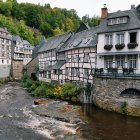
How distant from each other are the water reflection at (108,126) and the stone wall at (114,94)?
3.09 feet

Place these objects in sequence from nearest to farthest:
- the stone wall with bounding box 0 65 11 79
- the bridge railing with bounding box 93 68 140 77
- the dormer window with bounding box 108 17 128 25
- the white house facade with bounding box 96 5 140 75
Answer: the bridge railing with bounding box 93 68 140 77
the white house facade with bounding box 96 5 140 75
the dormer window with bounding box 108 17 128 25
the stone wall with bounding box 0 65 11 79

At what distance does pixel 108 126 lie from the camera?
85.0ft

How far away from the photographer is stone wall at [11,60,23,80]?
242ft

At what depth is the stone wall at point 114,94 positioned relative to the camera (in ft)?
96.4

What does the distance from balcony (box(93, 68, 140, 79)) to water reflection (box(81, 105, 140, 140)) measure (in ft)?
13.9

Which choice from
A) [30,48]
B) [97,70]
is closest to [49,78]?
[97,70]

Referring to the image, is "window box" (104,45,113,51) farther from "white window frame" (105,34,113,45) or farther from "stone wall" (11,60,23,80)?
"stone wall" (11,60,23,80)

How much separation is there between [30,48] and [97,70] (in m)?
56.5

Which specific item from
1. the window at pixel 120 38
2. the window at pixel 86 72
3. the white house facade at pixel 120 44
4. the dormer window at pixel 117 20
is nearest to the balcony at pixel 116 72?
the white house facade at pixel 120 44

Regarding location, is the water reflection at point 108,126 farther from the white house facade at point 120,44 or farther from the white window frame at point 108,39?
the white window frame at point 108,39

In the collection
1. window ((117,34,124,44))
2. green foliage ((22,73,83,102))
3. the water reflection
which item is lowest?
the water reflection

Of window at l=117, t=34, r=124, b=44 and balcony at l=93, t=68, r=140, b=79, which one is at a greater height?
window at l=117, t=34, r=124, b=44

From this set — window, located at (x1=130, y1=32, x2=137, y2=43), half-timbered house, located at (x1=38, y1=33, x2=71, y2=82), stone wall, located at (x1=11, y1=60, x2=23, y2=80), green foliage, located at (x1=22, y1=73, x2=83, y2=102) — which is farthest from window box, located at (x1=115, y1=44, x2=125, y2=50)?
stone wall, located at (x1=11, y1=60, x2=23, y2=80)

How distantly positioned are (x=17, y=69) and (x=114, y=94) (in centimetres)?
4796
